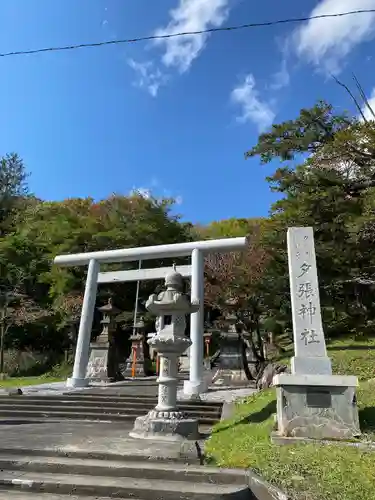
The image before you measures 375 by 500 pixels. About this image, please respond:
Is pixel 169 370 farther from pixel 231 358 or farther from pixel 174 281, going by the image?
pixel 231 358

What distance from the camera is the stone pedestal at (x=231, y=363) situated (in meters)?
13.7

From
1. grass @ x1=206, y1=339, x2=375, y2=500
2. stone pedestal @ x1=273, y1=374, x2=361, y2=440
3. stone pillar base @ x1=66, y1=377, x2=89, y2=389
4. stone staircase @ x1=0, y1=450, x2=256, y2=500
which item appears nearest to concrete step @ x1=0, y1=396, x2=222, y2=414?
grass @ x1=206, y1=339, x2=375, y2=500

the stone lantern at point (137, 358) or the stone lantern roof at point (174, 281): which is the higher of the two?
the stone lantern roof at point (174, 281)

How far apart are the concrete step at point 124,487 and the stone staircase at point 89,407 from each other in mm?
4057

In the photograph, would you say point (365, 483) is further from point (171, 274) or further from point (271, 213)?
point (271, 213)

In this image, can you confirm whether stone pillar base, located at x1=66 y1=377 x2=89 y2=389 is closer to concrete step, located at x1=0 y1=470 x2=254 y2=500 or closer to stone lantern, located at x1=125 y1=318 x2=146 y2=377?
stone lantern, located at x1=125 y1=318 x2=146 y2=377

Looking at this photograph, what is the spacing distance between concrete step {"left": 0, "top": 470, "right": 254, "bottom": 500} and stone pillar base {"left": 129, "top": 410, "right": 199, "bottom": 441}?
5.63 ft

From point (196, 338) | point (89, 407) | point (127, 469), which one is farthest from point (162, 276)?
point (127, 469)

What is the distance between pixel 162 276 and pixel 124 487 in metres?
9.67

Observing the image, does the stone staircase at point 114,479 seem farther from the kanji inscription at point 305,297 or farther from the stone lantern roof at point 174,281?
the stone lantern roof at point 174,281

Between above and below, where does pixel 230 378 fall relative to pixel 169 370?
below

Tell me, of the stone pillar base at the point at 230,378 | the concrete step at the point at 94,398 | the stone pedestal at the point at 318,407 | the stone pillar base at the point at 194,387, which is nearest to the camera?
the stone pedestal at the point at 318,407

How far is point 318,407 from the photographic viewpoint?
565 cm

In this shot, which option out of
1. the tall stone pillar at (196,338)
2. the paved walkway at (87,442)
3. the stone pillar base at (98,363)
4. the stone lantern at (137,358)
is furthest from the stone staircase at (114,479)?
the stone lantern at (137,358)
